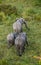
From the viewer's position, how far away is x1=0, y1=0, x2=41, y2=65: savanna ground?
291 inches

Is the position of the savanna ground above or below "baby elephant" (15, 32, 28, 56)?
below

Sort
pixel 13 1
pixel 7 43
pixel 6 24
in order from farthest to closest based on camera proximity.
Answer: pixel 13 1 < pixel 6 24 < pixel 7 43

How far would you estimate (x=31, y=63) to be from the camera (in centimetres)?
718

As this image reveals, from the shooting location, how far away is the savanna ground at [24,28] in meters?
7.38

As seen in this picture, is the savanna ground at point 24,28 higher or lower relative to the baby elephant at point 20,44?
lower

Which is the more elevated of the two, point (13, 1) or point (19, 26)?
point (19, 26)

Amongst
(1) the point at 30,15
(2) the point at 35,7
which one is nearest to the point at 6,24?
(1) the point at 30,15

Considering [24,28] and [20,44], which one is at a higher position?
[20,44]

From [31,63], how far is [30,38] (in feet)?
5.38

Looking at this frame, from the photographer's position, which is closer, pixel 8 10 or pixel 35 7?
pixel 8 10

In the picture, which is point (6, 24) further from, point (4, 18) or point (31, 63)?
point (31, 63)

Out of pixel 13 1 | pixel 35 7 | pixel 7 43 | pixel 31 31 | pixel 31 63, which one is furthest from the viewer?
pixel 13 1

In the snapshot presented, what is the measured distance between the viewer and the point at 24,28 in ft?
31.4

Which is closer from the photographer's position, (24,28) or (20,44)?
(20,44)
